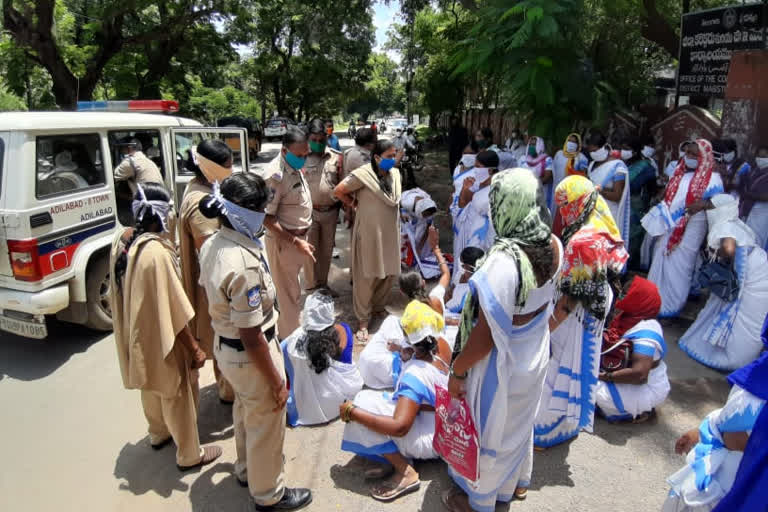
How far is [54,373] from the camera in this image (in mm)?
4129

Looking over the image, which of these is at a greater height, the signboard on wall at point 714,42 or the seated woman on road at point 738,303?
the signboard on wall at point 714,42

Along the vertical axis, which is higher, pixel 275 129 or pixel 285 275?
pixel 275 129

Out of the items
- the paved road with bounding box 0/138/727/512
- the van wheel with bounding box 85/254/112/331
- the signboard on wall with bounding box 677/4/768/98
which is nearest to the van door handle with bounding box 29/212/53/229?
the van wheel with bounding box 85/254/112/331

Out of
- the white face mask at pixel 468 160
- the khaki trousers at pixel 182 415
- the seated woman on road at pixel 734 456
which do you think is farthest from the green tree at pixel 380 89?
the seated woman on road at pixel 734 456

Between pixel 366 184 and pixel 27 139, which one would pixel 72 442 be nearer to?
pixel 27 139

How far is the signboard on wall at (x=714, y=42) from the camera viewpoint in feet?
21.5

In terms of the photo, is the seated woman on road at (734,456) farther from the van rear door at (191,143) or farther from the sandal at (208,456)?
the van rear door at (191,143)

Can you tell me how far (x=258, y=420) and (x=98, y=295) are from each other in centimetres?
286

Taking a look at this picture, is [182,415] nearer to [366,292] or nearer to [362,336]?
[362,336]

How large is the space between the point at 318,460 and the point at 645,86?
9414 millimetres

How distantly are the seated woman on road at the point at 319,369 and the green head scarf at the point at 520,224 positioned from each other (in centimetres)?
131

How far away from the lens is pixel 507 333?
2.13 meters

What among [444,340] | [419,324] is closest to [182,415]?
[419,324]

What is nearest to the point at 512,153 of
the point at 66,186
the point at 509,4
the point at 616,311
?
the point at 509,4
